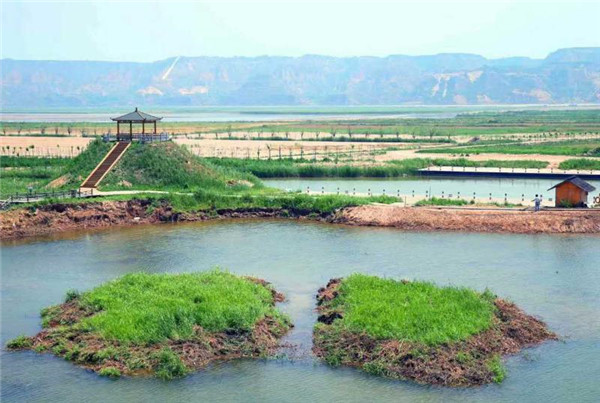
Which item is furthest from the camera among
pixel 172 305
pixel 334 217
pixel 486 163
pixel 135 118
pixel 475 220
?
pixel 486 163

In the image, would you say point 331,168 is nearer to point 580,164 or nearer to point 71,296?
point 580,164

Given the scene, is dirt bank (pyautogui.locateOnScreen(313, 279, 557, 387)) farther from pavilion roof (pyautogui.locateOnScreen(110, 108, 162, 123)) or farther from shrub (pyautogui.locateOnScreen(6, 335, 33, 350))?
pavilion roof (pyautogui.locateOnScreen(110, 108, 162, 123))

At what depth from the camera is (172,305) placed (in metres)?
26.4

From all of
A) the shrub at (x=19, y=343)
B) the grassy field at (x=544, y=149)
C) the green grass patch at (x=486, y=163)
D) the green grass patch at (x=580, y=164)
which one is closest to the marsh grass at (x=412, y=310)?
the shrub at (x=19, y=343)

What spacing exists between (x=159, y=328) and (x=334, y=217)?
73.9 feet

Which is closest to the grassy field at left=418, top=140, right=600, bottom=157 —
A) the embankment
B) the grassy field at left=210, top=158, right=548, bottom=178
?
the grassy field at left=210, top=158, right=548, bottom=178

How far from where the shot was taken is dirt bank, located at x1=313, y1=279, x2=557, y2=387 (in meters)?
22.6

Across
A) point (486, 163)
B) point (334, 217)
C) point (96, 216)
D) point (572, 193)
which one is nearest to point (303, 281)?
point (334, 217)

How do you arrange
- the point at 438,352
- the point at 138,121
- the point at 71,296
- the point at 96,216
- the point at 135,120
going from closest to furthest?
1. the point at 438,352
2. the point at 71,296
3. the point at 96,216
4. the point at 135,120
5. the point at 138,121

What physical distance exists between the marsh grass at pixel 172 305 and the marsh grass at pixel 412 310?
2.78 metres

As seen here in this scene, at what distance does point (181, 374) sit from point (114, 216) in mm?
24087

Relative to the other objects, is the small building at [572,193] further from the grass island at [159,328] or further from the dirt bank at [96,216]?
the grass island at [159,328]

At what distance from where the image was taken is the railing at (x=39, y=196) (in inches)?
1800

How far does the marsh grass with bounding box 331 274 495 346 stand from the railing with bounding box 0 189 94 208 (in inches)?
909
